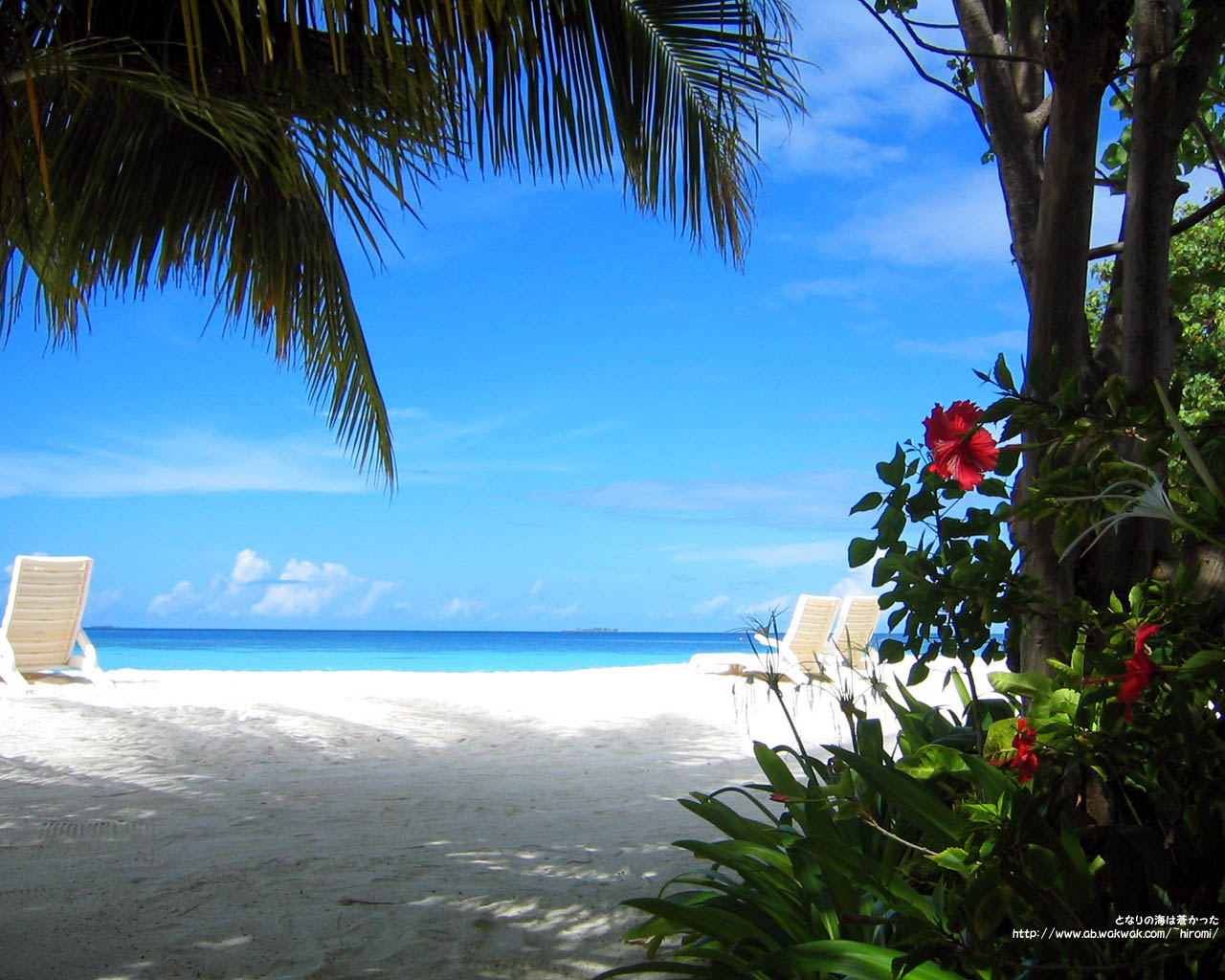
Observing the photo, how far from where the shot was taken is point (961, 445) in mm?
1516

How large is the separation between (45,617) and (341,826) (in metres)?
4.95

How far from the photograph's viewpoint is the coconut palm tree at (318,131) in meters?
2.84

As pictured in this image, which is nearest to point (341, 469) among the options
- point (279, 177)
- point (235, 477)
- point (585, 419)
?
point (235, 477)

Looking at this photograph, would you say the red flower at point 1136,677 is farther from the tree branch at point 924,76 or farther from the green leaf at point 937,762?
the tree branch at point 924,76

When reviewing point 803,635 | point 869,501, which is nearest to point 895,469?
point 869,501

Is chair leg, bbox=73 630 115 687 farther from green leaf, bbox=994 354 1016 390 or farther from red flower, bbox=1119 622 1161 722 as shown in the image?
red flower, bbox=1119 622 1161 722

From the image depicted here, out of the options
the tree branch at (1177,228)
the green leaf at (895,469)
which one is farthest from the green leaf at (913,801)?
the tree branch at (1177,228)

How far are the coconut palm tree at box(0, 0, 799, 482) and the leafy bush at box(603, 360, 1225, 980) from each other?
1.73 meters

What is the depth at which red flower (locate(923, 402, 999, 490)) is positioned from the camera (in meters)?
1.50

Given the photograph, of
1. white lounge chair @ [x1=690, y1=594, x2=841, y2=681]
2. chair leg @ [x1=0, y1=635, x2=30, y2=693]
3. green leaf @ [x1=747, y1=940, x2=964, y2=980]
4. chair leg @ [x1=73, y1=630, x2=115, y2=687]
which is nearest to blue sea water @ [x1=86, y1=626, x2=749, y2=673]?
white lounge chair @ [x1=690, y1=594, x2=841, y2=681]

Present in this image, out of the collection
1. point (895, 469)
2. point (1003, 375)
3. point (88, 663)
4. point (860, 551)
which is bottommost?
point (88, 663)

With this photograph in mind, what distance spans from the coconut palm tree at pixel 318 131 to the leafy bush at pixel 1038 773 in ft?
5.66

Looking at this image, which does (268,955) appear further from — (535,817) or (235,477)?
(235,477)

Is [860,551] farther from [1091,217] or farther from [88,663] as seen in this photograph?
[88,663]
